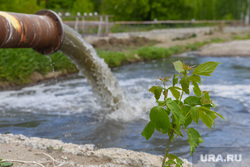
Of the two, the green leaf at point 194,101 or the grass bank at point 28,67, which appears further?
the grass bank at point 28,67

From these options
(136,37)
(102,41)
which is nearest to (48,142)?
(102,41)

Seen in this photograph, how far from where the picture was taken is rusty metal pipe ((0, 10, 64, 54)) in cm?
407

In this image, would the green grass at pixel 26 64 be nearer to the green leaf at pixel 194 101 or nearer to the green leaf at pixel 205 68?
the green leaf at pixel 194 101

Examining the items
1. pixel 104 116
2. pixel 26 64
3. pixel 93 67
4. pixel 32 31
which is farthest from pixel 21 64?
pixel 32 31

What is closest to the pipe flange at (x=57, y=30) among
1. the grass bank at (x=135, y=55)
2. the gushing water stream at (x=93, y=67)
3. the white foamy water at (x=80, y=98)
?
the gushing water stream at (x=93, y=67)

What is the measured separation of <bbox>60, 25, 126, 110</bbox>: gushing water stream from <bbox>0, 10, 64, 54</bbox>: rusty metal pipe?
2.17ft

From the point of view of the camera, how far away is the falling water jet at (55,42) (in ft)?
13.6

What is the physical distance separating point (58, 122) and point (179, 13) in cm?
3524

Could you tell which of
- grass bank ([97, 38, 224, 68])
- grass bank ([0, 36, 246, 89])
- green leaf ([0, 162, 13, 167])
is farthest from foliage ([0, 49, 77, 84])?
green leaf ([0, 162, 13, 167])

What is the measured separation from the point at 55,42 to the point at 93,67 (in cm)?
131

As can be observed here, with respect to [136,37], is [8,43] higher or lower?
higher

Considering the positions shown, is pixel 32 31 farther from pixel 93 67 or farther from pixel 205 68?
pixel 205 68

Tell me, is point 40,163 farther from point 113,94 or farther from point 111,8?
point 111,8

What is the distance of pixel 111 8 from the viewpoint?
39656 mm
